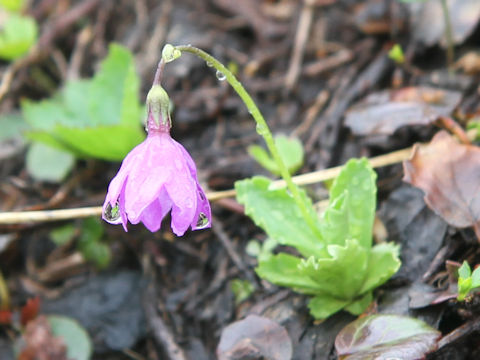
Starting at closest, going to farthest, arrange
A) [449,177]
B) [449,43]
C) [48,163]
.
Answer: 1. [449,177]
2. [449,43]
3. [48,163]

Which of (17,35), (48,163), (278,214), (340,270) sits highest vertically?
(17,35)

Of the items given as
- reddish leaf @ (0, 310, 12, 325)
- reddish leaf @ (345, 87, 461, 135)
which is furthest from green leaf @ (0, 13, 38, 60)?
reddish leaf @ (345, 87, 461, 135)

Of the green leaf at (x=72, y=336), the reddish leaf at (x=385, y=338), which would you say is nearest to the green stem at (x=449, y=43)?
the reddish leaf at (x=385, y=338)

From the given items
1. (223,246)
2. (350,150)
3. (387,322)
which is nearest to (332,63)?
(350,150)

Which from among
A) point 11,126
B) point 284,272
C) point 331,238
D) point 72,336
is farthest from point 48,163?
point 331,238

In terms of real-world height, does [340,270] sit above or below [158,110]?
below

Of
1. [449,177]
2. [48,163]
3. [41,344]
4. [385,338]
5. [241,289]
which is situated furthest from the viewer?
[48,163]

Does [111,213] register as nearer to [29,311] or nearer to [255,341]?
[255,341]

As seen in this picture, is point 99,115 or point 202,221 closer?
point 202,221
